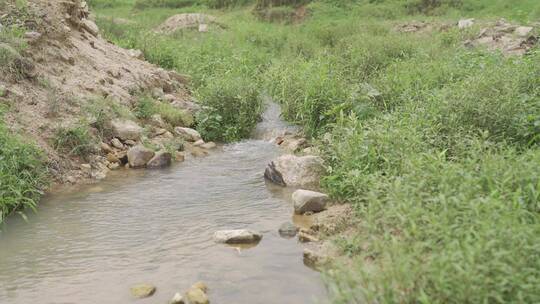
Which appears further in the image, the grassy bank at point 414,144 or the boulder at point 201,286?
the boulder at point 201,286

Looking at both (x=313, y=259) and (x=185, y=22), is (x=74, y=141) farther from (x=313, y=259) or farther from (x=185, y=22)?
(x=185, y=22)

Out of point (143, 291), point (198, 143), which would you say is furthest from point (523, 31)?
point (143, 291)

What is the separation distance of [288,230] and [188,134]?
4486 mm

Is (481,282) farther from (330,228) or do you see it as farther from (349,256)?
(330,228)

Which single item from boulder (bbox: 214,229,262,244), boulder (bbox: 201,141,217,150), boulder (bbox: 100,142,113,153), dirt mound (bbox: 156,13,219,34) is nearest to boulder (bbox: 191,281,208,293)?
boulder (bbox: 214,229,262,244)

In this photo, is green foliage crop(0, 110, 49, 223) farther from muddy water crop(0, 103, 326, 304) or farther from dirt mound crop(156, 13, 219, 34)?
dirt mound crop(156, 13, 219, 34)

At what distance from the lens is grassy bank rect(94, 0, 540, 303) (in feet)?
11.8

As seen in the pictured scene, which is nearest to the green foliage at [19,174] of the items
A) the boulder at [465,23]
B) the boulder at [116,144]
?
the boulder at [116,144]

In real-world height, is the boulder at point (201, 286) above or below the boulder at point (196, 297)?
below

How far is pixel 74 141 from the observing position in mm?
8305

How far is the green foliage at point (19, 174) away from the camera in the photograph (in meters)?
6.60

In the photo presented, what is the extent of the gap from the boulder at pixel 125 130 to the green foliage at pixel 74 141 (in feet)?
2.20

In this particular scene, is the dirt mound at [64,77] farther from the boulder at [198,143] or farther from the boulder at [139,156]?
the boulder at [198,143]

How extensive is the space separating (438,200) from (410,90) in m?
4.85
